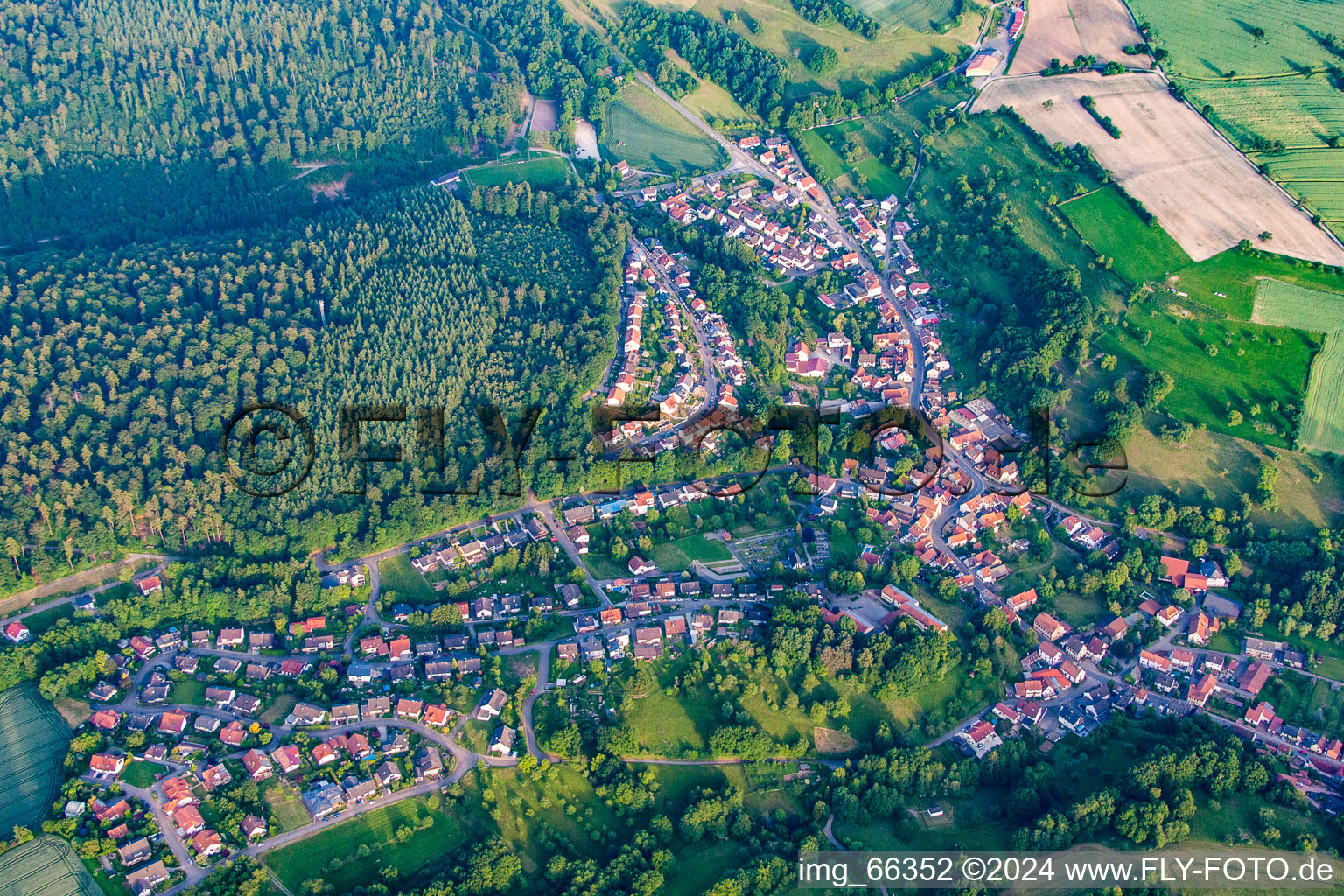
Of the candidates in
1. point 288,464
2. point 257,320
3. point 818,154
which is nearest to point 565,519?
point 288,464

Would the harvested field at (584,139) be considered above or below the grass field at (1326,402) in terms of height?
above

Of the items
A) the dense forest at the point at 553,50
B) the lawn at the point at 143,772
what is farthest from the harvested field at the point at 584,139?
the lawn at the point at 143,772

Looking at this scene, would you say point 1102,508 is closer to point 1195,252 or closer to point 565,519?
point 1195,252

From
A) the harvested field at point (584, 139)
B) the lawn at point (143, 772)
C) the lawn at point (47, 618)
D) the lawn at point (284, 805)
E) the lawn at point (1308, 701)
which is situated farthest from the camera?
the harvested field at point (584, 139)

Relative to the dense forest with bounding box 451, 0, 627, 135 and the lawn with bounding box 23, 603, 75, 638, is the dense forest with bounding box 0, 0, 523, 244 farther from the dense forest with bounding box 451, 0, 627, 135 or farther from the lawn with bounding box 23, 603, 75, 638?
the lawn with bounding box 23, 603, 75, 638

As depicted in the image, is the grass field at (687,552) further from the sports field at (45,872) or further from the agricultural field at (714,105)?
the agricultural field at (714,105)
